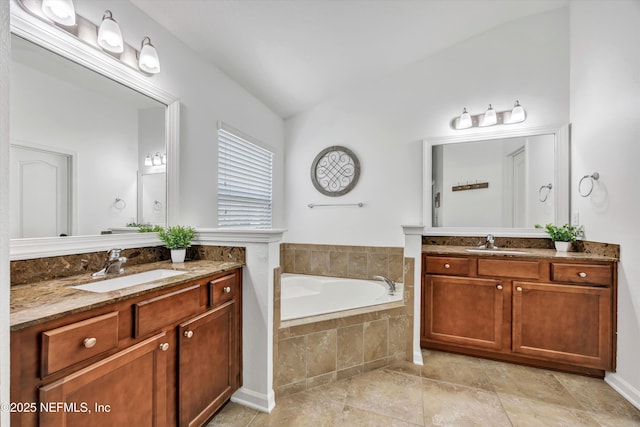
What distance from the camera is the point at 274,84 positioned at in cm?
277

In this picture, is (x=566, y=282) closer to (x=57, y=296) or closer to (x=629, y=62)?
A: (x=629, y=62)

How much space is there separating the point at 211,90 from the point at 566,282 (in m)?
3.11

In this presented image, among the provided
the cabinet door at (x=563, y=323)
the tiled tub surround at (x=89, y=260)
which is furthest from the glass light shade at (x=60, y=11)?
the cabinet door at (x=563, y=323)

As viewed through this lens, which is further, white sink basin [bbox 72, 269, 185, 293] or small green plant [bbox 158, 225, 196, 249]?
small green plant [bbox 158, 225, 196, 249]

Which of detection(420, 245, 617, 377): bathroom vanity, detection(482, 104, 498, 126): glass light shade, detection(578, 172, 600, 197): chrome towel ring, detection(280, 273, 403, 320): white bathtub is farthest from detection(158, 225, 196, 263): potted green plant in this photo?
detection(578, 172, 600, 197): chrome towel ring

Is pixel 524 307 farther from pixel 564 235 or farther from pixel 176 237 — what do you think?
pixel 176 237

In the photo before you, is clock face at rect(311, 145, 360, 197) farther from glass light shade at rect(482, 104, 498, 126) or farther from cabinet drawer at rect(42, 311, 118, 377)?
cabinet drawer at rect(42, 311, 118, 377)

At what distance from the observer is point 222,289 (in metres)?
1.58

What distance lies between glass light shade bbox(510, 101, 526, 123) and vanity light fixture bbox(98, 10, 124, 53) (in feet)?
10.1

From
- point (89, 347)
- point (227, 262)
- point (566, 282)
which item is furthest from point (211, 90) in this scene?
point (566, 282)

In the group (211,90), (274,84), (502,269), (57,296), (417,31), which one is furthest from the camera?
(274,84)

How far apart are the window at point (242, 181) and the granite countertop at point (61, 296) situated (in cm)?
117

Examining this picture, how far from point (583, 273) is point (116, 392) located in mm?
2803

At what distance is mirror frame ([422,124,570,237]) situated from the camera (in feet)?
8.23
